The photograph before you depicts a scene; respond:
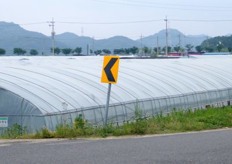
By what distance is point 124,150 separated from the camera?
11.0m

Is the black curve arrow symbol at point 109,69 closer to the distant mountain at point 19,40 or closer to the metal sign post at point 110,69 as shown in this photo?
the metal sign post at point 110,69

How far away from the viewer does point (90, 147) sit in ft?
38.2

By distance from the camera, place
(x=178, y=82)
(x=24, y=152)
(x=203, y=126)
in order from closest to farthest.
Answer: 1. (x=24, y=152)
2. (x=203, y=126)
3. (x=178, y=82)

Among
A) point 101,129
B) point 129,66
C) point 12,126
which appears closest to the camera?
point 101,129

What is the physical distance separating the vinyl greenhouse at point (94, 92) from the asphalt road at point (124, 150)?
5.19 m

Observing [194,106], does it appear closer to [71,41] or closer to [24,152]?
[24,152]

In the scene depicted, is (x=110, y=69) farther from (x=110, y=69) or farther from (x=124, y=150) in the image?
(x=124, y=150)

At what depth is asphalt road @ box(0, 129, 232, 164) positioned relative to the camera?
970 cm

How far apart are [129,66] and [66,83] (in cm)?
1025

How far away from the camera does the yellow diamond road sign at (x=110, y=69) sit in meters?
15.1

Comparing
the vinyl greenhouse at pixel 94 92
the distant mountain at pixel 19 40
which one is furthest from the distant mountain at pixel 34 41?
the vinyl greenhouse at pixel 94 92

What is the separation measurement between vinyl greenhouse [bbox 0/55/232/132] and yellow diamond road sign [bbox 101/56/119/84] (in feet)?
11.8

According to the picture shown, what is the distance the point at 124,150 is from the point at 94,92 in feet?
37.2

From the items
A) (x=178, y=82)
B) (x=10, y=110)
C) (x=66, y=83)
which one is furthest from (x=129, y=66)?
(x=10, y=110)
